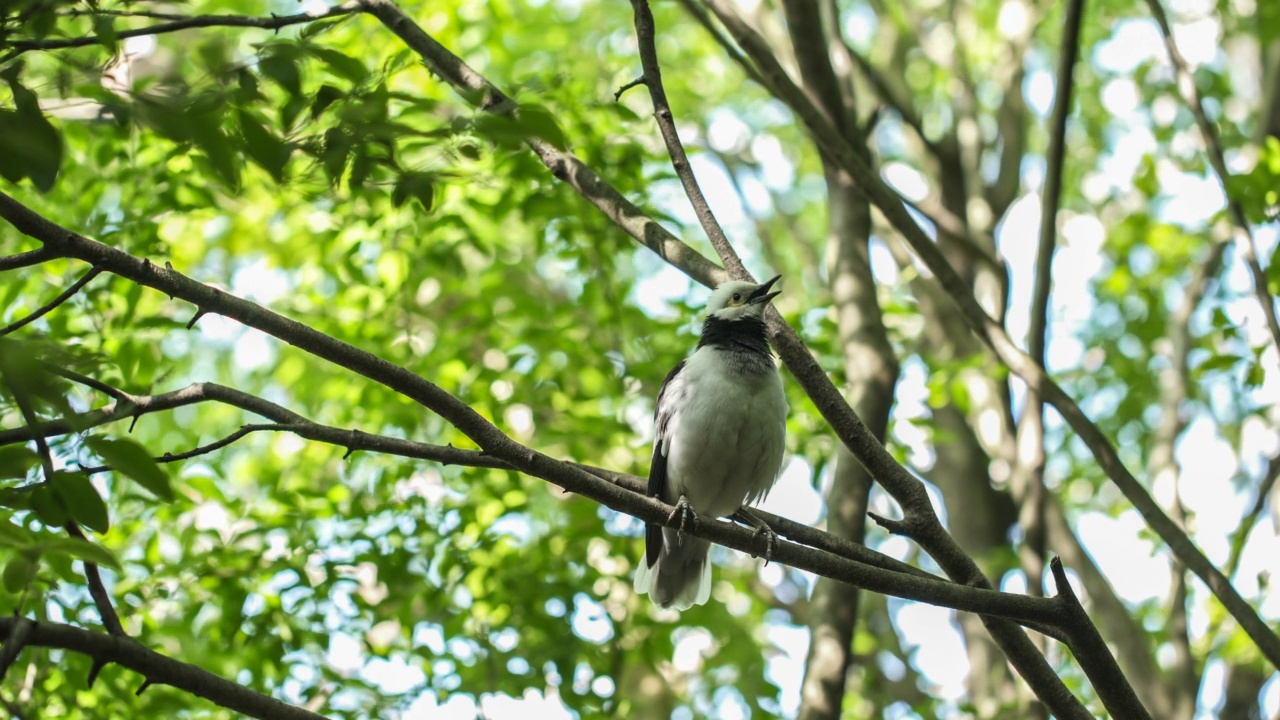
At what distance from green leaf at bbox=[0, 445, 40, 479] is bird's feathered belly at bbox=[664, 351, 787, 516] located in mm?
4257

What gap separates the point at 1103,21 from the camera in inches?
608

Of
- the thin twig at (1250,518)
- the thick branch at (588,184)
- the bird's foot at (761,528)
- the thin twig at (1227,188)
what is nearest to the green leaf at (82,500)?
the bird's foot at (761,528)

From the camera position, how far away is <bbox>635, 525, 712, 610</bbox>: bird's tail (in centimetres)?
728

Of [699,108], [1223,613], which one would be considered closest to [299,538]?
[1223,613]

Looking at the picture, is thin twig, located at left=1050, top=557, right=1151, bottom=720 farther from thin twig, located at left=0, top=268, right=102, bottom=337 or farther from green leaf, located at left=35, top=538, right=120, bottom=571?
thin twig, located at left=0, top=268, right=102, bottom=337

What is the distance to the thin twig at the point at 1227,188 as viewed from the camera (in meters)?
6.66

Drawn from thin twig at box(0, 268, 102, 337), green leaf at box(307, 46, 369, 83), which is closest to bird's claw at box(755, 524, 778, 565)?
green leaf at box(307, 46, 369, 83)

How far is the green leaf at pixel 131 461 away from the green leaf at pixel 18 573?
0.71m

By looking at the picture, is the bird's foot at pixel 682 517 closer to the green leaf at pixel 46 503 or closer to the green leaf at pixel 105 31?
the green leaf at pixel 46 503

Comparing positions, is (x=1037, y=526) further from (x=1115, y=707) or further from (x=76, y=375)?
(x=76, y=375)

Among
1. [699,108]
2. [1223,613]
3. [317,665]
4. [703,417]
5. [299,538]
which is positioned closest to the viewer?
[703,417]

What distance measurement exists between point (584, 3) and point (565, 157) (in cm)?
978

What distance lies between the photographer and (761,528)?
5.26 meters

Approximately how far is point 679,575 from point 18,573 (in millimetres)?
4904
